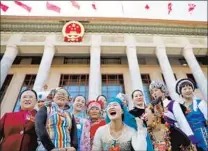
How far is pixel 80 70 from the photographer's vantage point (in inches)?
440

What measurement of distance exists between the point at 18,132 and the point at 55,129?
65 cm

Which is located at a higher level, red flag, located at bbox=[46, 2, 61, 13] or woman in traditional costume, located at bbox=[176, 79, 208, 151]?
red flag, located at bbox=[46, 2, 61, 13]

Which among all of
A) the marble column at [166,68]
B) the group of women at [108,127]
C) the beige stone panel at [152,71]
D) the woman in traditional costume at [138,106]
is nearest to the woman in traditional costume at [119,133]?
the group of women at [108,127]

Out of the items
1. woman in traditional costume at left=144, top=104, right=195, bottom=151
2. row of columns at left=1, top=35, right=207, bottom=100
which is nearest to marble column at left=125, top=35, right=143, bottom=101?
row of columns at left=1, top=35, right=207, bottom=100

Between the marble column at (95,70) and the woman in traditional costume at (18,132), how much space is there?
514cm

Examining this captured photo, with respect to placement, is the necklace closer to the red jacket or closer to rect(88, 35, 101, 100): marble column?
the red jacket

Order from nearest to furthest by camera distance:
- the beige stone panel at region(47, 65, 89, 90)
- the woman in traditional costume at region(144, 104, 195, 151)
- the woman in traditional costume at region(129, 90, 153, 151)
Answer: the woman in traditional costume at region(144, 104, 195, 151)
the woman in traditional costume at region(129, 90, 153, 151)
the beige stone panel at region(47, 65, 89, 90)

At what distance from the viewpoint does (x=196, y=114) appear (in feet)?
10.7

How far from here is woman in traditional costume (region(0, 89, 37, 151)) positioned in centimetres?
241

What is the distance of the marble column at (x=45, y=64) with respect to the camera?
8331 millimetres

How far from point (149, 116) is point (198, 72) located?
8.19 meters

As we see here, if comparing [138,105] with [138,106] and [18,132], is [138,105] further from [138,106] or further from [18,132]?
[18,132]

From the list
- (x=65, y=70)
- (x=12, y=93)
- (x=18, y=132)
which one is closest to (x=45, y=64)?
(x=65, y=70)

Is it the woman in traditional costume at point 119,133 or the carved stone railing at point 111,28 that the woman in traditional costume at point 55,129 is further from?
the carved stone railing at point 111,28
